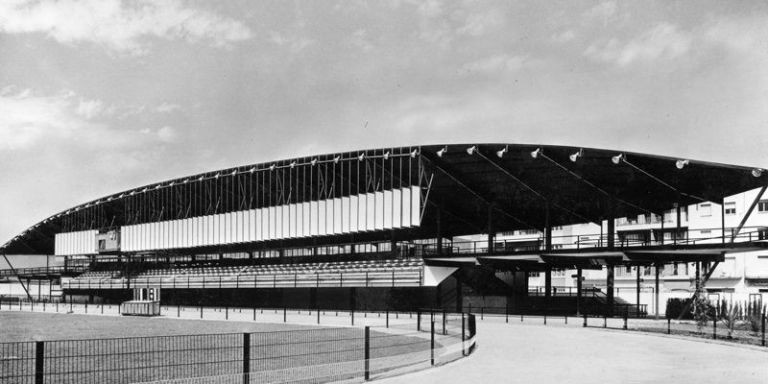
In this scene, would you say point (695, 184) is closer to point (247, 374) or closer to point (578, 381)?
point (578, 381)

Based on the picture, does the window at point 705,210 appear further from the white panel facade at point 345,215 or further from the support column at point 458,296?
the white panel facade at point 345,215

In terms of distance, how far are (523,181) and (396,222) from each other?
10.5 metres

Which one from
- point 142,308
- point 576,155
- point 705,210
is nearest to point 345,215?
point 142,308

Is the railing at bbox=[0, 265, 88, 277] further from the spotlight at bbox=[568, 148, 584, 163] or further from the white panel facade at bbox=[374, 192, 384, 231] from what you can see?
the spotlight at bbox=[568, 148, 584, 163]

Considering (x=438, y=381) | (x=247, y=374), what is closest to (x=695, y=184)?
(x=438, y=381)

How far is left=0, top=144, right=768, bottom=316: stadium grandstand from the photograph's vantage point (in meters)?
53.3

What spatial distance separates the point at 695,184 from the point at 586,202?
10983 mm

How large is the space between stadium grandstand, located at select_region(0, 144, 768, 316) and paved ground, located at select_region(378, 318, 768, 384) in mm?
13594

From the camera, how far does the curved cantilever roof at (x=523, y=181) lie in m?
50.0

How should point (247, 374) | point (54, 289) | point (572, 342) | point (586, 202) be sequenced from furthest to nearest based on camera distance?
1. point (54, 289)
2. point (586, 202)
3. point (572, 342)
4. point (247, 374)

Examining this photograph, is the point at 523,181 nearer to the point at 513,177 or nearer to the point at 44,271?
the point at 513,177

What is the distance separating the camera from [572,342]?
2973 centimetres

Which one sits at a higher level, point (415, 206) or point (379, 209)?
point (415, 206)

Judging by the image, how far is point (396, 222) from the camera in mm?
63094
